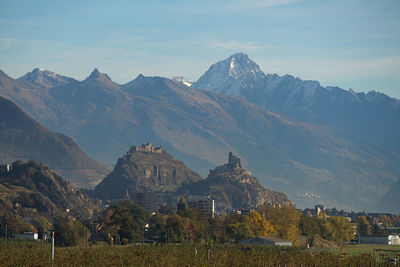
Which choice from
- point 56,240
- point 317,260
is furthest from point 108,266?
point 56,240

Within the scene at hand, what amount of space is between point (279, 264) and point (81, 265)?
118ft

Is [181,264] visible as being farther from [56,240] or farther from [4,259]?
[56,240]

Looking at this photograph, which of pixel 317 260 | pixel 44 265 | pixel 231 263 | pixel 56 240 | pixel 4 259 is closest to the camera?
pixel 44 265

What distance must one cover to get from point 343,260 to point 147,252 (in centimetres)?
3588

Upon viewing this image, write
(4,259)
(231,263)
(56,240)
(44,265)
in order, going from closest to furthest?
(44,265)
(4,259)
(231,263)
(56,240)

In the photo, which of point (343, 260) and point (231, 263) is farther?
point (343, 260)

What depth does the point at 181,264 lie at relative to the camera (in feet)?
403

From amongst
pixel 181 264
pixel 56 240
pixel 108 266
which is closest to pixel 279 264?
pixel 181 264

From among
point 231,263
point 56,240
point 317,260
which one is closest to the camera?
point 231,263

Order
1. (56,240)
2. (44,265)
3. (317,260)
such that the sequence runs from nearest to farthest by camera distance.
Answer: (44,265), (317,260), (56,240)

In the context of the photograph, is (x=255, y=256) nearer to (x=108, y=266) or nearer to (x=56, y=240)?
(x=108, y=266)

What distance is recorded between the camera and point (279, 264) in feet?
437

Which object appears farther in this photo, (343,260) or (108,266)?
(343,260)

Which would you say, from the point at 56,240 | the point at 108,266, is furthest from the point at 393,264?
the point at 56,240
